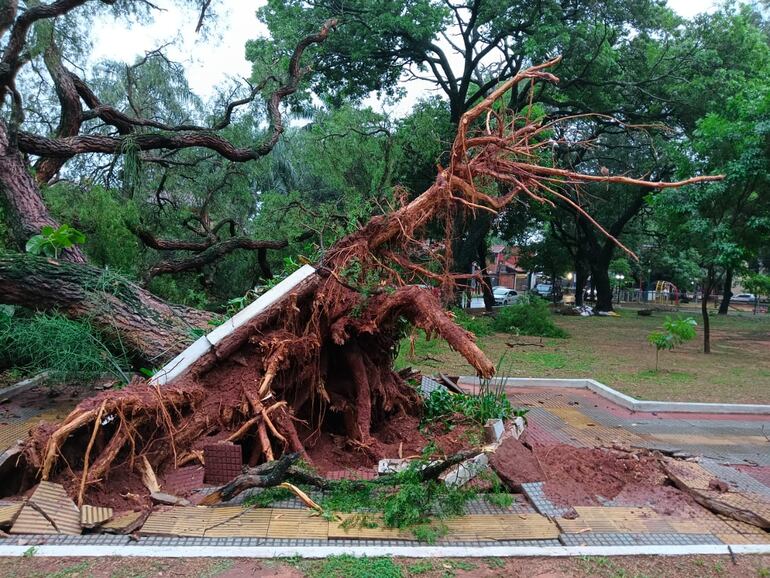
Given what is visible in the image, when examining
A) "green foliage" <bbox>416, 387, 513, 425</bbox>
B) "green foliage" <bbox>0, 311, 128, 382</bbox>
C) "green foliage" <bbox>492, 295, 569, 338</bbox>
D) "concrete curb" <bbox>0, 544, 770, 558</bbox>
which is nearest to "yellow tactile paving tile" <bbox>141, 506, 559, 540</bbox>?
"concrete curb" <bbox>0, 544, 770, 558</bbox>

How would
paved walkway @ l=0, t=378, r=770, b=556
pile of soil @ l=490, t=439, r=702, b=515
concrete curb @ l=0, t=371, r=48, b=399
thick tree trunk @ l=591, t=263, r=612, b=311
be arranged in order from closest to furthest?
1. paved walkway @ l=0, t=378, r=770, b=556
2. pile of soil @ l=490, t=439, r=702, b=515
3. concrete curb @ l=0, t=371, r=48, b=399
4. thick tree trunk @ l=591, t=263, r=612, b=311

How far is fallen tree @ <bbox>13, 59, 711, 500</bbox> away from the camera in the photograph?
4996mm

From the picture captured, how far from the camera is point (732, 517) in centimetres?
464

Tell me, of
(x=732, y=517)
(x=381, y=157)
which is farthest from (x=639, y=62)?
(x=732, y=517)

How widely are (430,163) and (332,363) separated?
1275cm

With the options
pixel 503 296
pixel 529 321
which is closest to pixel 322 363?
pixel 529 321

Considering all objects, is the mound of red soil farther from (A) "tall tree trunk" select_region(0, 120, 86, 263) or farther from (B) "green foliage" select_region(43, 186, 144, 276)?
(B) "green foliage" select_region(43, 186, 144, 276)

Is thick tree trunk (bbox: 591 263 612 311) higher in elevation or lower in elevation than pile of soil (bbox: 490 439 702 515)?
higher

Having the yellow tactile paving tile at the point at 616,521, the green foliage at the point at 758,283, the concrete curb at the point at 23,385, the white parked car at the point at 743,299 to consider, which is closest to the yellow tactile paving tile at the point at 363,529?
the yellow tactile paving tile at the point at 616,521

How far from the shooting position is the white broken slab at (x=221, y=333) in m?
5.68

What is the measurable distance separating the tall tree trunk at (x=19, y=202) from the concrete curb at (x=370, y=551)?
6.05 metres

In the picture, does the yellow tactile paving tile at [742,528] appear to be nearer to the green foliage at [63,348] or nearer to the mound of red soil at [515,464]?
the mound of red soil at [515,464]

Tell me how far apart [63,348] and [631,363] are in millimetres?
11165

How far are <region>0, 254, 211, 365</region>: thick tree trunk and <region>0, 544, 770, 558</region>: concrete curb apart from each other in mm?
3550
